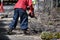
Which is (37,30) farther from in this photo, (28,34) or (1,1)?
(1,1)

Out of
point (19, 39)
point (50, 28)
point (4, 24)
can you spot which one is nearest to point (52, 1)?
point (4, 24)

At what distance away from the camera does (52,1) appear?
16656 mm

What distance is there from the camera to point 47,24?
1137 cm

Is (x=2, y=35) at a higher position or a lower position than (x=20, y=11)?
lower

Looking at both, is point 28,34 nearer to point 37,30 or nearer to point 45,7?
point 37,30

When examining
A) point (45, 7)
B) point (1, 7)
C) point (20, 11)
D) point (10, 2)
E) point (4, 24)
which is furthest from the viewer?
point (10, 2)

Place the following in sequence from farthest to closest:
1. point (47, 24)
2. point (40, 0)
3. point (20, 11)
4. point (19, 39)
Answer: point (40, 0), point (47, 24), point (20, 11), point (19, 39)

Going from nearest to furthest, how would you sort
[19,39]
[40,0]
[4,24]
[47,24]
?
[19,39]
[47,24]
[4,24]
[40,0]

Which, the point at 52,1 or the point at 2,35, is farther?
the point at 52,1

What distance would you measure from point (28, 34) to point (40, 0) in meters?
5.89

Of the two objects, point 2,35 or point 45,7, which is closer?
point 2,35

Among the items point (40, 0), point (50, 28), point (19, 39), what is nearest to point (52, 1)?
point (40, 0)

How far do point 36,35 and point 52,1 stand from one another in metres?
6.77

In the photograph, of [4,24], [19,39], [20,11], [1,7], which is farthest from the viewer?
[1,7]
